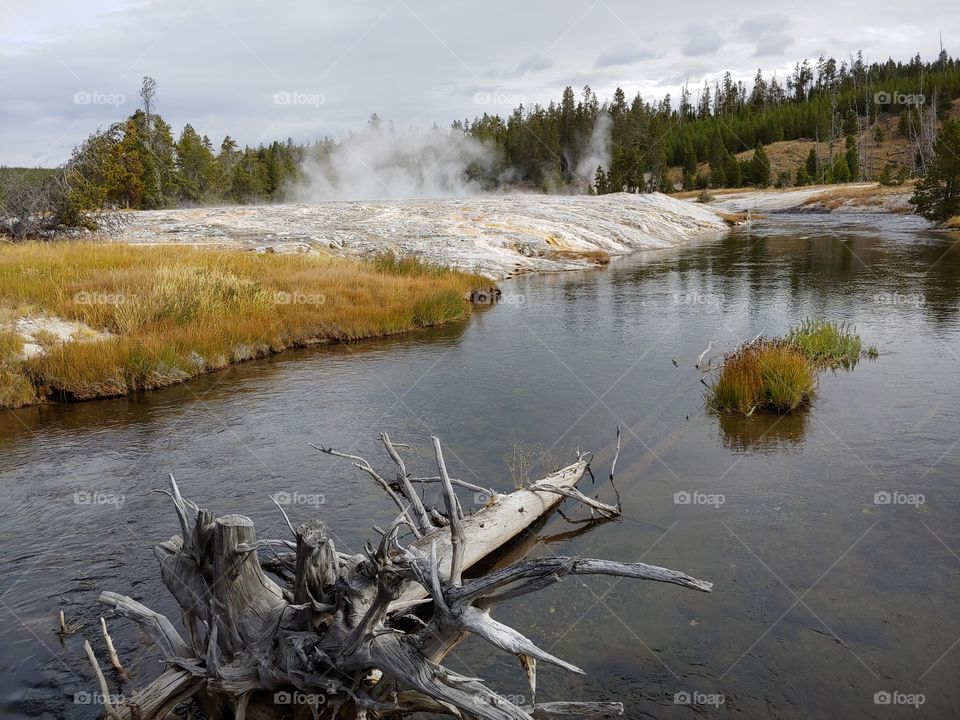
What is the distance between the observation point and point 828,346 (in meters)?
14.4

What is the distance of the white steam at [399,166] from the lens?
3056 inches

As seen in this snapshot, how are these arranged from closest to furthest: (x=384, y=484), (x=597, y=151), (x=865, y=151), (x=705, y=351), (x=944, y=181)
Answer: (x=384, y=484), (x=705, y=351), (x=944, y=181), (x=597, y=151), (x=865, y=151)

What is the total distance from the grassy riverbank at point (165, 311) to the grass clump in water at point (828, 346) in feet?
31.4

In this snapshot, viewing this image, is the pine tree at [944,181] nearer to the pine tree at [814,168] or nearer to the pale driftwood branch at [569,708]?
the pine tree at [814,168]

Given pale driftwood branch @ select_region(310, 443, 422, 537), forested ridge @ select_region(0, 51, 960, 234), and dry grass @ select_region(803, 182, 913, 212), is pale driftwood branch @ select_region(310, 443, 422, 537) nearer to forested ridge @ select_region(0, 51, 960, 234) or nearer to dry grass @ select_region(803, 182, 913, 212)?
forested ridge @ select_region(0, 51, 960, 234)

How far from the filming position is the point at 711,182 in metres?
98.4

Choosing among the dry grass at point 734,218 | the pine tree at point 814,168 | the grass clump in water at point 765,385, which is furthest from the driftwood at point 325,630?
the pine tree at point 814,168

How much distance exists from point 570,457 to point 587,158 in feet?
281

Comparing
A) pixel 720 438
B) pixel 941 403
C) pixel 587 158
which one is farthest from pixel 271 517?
pixel 587 158

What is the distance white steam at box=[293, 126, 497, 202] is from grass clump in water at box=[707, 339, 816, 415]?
64.0 metres

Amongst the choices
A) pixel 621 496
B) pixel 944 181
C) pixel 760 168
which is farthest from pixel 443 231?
pixel 760 168

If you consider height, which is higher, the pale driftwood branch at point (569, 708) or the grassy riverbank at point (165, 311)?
the grassy riverbank at point (165, 311)

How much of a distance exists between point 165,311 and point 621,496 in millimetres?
11950

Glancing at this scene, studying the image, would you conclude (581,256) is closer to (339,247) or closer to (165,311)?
(339,247)
